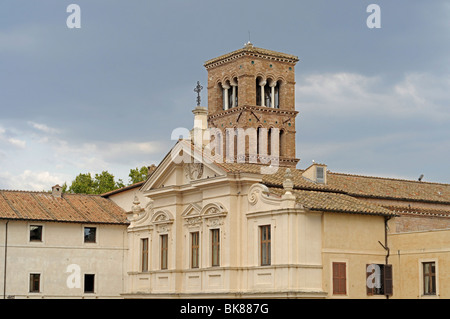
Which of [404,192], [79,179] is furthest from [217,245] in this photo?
[79,179]

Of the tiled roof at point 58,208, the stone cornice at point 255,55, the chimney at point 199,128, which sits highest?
the stone cornice at point 255,55

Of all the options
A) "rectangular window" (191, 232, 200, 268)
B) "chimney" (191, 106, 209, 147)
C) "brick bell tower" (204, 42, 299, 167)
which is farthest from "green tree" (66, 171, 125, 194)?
"rectangular window" (191, 232, 200, 268)

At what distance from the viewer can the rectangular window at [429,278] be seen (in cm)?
3541

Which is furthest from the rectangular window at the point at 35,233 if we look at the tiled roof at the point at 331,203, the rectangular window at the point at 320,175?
the tiled roof at the point at 331,203

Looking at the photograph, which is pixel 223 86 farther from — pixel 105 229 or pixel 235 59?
pixel 105 229

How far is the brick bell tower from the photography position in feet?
241

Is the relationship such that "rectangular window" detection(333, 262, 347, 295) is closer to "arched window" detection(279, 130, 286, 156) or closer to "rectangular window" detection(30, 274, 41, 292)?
"rectangular window" detection(30, 274, 41, 292)

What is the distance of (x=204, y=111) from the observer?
49625mm

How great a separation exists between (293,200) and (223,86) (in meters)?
41.7

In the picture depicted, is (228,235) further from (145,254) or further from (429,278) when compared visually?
(429,278)

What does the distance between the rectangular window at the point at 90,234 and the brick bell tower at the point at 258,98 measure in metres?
22.1

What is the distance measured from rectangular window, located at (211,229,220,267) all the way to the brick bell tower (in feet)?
108

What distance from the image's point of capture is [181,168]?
140ft

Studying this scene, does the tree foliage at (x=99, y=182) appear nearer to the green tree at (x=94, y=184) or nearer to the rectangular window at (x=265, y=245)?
the green tree at (x=94, y=184)
